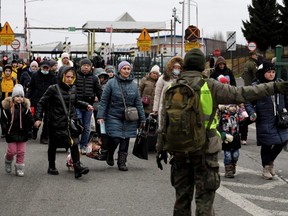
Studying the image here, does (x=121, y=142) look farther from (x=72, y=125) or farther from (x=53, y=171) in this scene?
(x=53, y=171)

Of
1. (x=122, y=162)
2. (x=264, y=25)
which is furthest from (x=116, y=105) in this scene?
(x=264, y=25)

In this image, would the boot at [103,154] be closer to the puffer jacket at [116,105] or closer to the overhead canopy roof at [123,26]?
the puffer jacket at [116,105]

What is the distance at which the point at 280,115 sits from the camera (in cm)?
908

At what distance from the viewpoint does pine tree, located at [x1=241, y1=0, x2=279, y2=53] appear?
6094 centimetres

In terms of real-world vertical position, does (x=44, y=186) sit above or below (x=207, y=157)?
below

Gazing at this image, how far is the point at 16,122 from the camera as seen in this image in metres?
9.46

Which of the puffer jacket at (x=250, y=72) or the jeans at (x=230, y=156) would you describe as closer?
the jeans at (x=230, y=156)

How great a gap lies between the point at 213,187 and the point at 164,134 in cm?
64

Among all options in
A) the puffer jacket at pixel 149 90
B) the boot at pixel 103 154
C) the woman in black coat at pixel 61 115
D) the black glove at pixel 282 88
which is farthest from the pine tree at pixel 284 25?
the black glove at pixel 282 88

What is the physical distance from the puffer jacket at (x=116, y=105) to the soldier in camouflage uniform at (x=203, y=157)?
170 inches

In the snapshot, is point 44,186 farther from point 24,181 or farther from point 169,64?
point 169,64

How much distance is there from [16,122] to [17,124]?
1.4 inches

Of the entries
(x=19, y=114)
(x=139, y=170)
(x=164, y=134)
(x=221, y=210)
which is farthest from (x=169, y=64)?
(x=164, y=134)

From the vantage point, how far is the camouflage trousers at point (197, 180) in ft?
17.9
